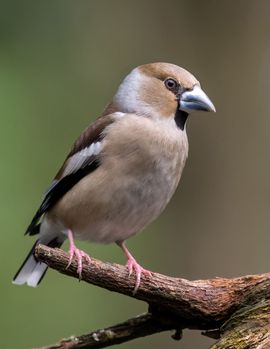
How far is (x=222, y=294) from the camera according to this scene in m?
3.42

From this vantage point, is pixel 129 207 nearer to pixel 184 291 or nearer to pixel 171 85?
pixel 171 85

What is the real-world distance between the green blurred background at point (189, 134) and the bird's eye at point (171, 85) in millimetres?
1846

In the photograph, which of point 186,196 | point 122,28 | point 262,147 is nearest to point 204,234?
point 186,196

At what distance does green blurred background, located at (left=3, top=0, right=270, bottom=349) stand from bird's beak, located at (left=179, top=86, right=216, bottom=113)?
1.92m

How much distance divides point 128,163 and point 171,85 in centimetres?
58

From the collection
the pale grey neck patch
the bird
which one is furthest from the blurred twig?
the pale grey neck patch

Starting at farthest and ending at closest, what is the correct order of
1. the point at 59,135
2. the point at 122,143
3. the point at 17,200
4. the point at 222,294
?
the point at 59,135 < the point at 17,200 < the point at 122,143 < the point at 222,294

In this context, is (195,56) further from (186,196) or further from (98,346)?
(98,346)

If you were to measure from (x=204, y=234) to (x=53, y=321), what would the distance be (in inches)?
53.5

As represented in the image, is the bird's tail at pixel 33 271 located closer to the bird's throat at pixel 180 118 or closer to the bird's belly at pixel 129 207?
the bird's belly at pixel 129 207

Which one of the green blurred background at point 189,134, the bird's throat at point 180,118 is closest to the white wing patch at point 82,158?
the bird's throat at point 180,118

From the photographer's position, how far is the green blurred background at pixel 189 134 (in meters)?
6.02

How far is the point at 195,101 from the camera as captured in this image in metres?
4.26

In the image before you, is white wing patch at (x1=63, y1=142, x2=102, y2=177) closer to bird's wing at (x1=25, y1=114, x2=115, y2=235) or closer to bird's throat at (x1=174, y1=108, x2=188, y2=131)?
bird's wing at (x1=25, y1=114, x2=115, y2=235)
